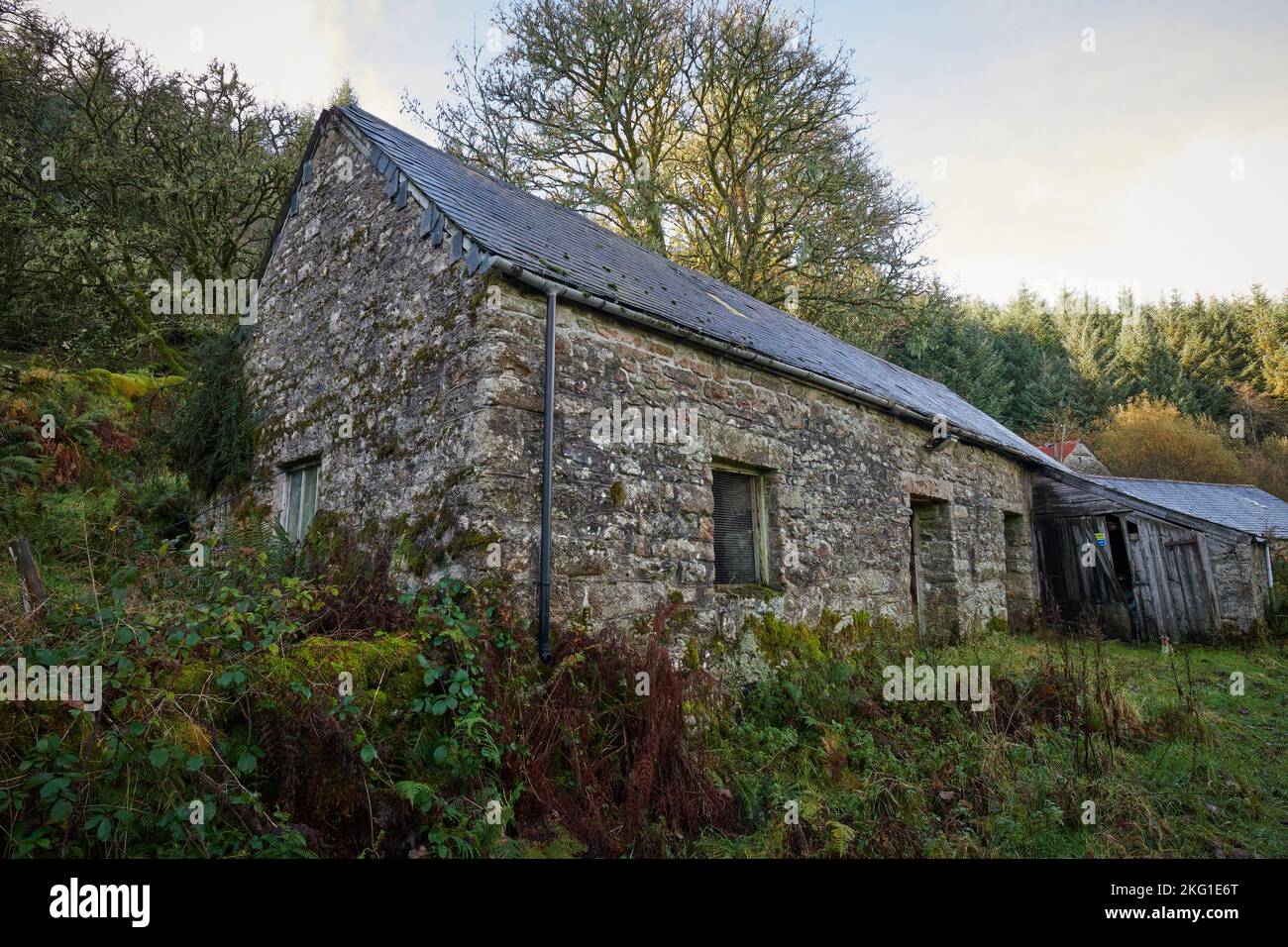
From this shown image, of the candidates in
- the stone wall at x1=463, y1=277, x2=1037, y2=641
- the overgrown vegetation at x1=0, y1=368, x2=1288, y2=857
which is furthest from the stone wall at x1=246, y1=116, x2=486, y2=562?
the overgrown vegetation at x1=0, y1=368, x2=1288, y2=857

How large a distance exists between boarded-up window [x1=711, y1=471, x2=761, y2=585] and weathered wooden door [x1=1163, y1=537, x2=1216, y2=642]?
344 inches

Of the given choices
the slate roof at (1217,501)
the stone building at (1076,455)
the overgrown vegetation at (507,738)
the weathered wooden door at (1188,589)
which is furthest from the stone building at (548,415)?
the stone building at (1076,455)

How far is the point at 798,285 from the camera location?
16.5 m

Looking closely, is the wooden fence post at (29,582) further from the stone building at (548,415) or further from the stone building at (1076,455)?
the stone building at (1076,455)

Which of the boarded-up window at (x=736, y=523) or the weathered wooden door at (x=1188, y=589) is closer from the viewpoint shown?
the boarded-up window at (x=736, y=523)

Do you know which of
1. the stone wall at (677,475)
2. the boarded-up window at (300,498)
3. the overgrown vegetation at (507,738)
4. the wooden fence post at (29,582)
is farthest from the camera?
the boarded-up window at (300,498)

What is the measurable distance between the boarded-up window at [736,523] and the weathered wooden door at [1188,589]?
8.74 m

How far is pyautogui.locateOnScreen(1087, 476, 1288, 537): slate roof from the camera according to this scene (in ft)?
44.5

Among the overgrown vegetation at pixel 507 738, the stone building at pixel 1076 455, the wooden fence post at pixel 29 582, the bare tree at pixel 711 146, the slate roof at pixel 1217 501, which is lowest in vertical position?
the overgrown vegetation at pixel 507 738

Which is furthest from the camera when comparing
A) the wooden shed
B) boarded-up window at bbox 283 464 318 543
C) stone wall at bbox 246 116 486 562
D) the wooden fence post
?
the wooden shed

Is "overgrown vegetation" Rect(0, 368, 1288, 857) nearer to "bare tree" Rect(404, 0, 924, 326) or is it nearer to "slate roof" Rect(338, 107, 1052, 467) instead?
"slate roof" Rect(338, 107, 1052, 467)

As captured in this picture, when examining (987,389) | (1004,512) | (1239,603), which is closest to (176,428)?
(1004,512)

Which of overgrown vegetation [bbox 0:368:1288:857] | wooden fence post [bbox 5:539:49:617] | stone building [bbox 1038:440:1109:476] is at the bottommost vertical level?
overgrown vegetation [bbox 0:368:1288:857]

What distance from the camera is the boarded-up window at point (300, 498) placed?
671 cm
